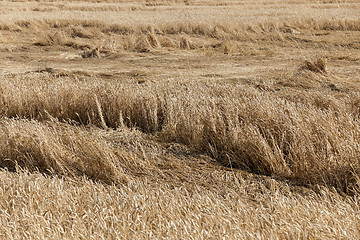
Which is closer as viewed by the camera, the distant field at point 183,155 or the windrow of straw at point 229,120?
the distant field at point 183,155

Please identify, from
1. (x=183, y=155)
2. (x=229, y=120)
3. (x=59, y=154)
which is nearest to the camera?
(x=59, y=154)

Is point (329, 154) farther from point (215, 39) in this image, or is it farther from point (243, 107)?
point (215, 39)

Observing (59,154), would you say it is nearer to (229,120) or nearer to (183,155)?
(183,155)

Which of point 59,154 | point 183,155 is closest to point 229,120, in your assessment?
point 183,155

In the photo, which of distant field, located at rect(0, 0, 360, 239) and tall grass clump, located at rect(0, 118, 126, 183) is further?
tall grass clump, located at rect(0, 118, 126, 183)

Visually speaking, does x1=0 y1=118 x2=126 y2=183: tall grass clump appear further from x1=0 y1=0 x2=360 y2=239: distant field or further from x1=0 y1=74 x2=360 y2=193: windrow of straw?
x1=0 y1=74 x2=360 y2=193: windrow of straw

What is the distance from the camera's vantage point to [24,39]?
15305 mm

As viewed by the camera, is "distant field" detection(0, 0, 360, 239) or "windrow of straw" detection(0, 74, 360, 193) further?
"windrow of straw" detection(0, 74, 360, 193)

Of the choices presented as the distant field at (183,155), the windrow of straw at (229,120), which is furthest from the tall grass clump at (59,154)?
the windrow of straw at (229,120)

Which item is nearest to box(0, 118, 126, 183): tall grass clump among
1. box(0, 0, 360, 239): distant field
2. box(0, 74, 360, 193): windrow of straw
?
box(0, 0, 360, 239): distant field

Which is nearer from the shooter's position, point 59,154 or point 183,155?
point 59,154

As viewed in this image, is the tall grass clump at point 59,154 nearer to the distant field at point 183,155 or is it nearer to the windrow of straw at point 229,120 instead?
the distant field at point 183,155

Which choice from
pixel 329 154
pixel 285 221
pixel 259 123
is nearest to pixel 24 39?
pixel 259 123

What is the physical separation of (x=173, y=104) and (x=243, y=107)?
0.93 metres
